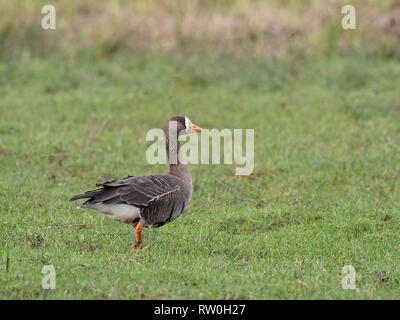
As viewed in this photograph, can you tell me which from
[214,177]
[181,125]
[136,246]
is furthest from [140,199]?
[214,177]

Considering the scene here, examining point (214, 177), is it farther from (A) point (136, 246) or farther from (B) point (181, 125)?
(A) point (136, 246)

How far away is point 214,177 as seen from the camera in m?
9.62

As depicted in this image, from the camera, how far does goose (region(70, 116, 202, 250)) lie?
653 cm

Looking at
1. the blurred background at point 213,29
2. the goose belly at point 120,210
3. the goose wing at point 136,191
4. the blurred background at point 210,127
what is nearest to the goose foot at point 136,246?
the blurred background at point 210,127

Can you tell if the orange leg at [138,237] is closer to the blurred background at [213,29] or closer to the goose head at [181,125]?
the goose head at [181,125]

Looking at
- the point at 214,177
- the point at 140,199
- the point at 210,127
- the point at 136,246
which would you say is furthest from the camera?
the point at 210,127

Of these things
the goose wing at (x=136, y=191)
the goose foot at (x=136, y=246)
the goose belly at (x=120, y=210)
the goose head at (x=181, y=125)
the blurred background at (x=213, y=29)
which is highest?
the blurred background at (x=213, y=29)

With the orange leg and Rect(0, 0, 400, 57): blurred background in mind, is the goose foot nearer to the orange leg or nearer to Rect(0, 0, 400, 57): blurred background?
the orange leg

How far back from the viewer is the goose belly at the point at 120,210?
6551mm

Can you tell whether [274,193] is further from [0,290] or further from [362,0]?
[362,0]

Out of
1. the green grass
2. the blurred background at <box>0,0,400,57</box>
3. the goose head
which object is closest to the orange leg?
the green grass

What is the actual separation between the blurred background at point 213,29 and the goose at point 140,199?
8.75 meters

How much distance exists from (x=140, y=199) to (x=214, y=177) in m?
3.10

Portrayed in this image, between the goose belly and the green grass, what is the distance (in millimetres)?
357
